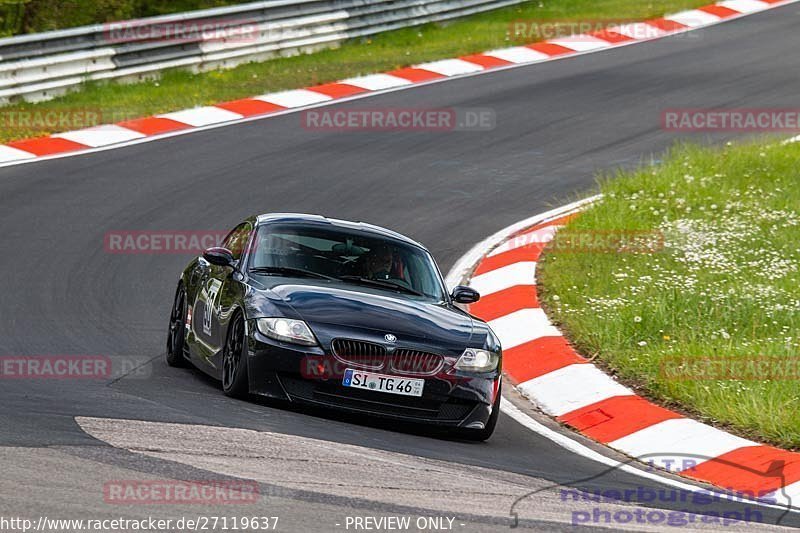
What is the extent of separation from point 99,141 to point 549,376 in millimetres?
8573

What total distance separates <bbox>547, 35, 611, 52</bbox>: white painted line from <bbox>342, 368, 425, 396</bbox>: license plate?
51.3 feet

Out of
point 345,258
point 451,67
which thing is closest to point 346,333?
point 345,258

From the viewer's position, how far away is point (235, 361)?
906 centimetres

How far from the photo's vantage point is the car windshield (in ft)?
32.0

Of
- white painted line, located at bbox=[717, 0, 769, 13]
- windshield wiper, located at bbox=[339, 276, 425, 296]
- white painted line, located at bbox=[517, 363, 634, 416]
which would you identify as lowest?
white painted line, located at bbox=[517, 363, 634, 416]

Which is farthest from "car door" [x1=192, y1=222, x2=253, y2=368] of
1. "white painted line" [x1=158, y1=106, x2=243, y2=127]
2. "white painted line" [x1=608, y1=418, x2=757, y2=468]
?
"white painted line" [x1=158, y1=106, x2=243, y2=127]

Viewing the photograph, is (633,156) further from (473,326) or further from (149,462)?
(149,462)

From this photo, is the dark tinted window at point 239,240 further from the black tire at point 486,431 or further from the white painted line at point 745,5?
the white painted line at point 745,5

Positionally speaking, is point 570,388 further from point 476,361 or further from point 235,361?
point 235,361

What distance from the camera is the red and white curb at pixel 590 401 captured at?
859cm

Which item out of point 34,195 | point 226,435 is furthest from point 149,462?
point 34,195

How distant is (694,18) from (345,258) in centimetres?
1744

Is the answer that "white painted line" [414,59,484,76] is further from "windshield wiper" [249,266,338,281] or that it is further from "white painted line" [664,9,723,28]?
"windshield wiper" [249,266,338,281]

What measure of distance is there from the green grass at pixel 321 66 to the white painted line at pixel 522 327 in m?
7.76
